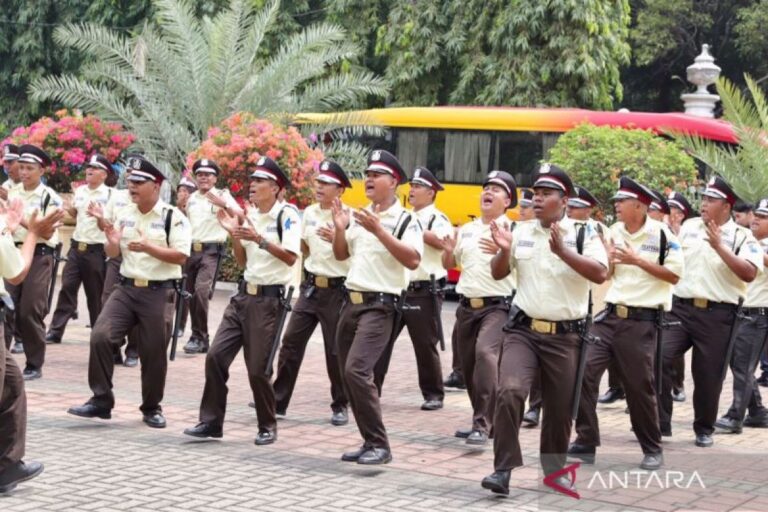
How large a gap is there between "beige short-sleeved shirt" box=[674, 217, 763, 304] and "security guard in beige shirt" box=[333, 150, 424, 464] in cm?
249

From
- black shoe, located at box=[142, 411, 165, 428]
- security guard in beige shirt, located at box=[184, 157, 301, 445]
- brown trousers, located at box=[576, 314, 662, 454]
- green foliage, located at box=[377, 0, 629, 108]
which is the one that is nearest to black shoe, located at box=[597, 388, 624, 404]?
brown trousers, located at box=[576, 314, 662, 454]

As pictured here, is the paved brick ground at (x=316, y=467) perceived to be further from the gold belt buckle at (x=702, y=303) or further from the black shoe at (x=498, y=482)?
the gold belt buckle at (x=702, y=303)

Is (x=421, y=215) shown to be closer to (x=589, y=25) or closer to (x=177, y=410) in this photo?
(x=177, y=410)

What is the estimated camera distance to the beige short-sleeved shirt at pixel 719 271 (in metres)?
10.0

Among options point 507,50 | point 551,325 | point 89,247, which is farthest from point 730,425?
point 507,50

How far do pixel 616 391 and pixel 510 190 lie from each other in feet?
8.37

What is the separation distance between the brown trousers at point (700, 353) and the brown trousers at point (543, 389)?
2.22 m

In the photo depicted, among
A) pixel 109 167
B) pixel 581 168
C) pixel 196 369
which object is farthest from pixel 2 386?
pixel 581 168

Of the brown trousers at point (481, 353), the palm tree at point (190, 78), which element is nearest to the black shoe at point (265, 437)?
the brown trousers at point (481, 353)

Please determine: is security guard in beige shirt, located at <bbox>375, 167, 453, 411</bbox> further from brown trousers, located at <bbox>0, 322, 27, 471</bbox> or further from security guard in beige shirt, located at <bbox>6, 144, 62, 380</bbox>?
brown trousers, located at <bbox>0, 322, 27, 471</bbox>

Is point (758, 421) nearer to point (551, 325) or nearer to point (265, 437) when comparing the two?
point (551, 325)

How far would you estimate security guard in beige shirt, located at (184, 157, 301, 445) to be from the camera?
29.9 feet

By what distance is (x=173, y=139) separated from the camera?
22562mm

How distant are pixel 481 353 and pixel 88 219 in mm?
5262
